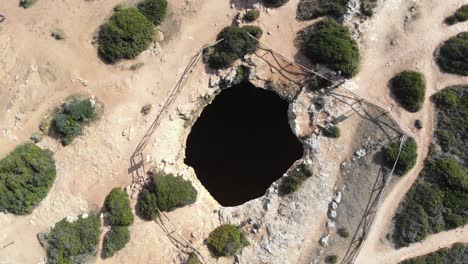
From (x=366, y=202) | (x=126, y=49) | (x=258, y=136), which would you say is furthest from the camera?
(x=258, y=136)

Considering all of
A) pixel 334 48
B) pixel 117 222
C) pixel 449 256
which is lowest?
pixel 117 222

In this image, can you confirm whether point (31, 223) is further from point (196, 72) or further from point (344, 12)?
point (344, 12)

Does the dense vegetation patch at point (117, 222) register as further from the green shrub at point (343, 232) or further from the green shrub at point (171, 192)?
the green shrub at point (343, 232)

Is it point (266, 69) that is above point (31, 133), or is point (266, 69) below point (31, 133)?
above

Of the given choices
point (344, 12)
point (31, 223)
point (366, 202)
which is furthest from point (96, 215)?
point (344, 12)

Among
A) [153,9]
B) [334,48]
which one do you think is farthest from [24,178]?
[334,48]

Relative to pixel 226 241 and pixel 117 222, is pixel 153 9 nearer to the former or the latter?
pixel 117 222
